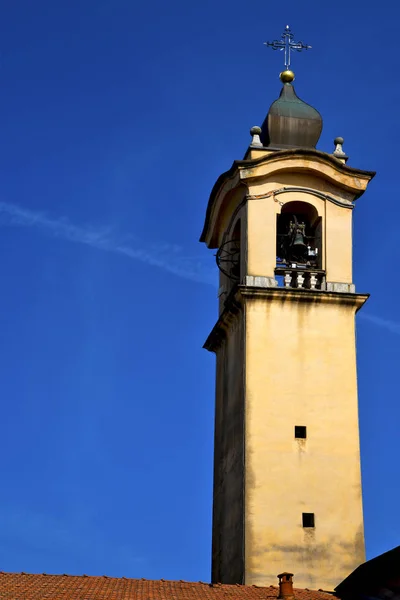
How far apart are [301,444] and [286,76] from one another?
10.7 m

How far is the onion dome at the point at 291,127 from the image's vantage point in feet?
108

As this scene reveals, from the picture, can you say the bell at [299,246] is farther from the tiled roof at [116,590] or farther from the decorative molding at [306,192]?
the tiled roof at [116,590]

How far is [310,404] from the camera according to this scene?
2920cm

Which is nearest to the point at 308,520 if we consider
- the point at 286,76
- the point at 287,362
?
the point at 287,362

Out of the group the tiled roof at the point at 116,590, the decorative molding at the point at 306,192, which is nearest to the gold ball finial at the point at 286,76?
the decorative molding at the point at 306,192

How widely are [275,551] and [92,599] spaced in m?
5.57

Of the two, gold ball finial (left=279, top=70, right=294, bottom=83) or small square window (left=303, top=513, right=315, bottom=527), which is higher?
gold ball finial (left=279, top=70, right=294, bottom=83)

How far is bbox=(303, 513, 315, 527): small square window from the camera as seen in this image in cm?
2798

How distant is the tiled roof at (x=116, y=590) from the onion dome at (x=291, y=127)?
11882 millimetres

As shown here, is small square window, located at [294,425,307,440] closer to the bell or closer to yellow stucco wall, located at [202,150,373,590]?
yellow stucco wall, located at [202,150,373,590]

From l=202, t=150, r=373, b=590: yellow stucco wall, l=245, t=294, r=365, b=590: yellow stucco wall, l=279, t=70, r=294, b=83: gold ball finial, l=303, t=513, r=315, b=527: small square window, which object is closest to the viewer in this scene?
l=245, t=294, r=365, b=590: yellow stucco wall

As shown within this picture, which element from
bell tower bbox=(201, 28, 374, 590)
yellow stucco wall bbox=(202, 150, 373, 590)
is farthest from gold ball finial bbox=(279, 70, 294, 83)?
yellow stucco wall bbox=(202, 150, 373, 590)

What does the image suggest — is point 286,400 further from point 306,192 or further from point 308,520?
point 306,192

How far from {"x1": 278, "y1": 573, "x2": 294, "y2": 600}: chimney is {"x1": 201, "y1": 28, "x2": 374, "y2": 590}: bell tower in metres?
2.44
